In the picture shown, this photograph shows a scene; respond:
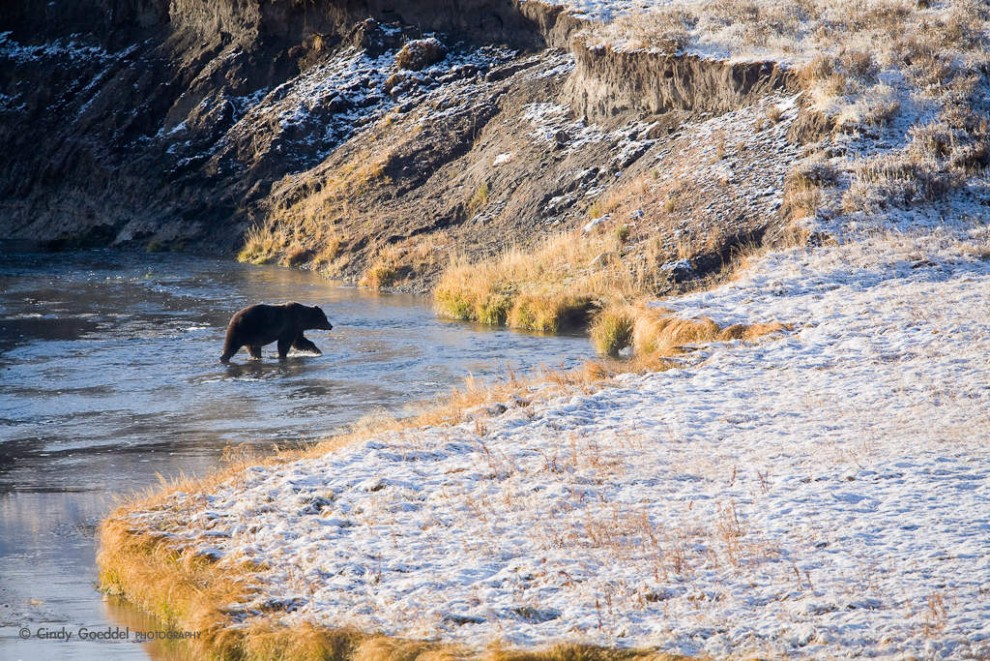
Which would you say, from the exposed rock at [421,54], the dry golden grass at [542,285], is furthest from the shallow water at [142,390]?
the exposed rock at [421,54]

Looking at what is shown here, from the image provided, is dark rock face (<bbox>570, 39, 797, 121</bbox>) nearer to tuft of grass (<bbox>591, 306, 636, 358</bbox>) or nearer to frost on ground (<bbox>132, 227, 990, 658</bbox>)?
tuft of grass (<bbox>591, 306, 636, 358</bbox>)

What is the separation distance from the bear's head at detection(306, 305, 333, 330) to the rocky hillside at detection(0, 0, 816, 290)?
5890 mm

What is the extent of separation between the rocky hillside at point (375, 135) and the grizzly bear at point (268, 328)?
635 cm

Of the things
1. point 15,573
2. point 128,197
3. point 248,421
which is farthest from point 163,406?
point 128,197

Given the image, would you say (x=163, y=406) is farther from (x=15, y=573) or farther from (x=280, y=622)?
(x=280, y=622)

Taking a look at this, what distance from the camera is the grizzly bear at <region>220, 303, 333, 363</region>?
2023 cm

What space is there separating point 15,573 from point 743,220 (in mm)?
15798

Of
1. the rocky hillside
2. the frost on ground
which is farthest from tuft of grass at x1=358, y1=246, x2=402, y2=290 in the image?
the frost on ground

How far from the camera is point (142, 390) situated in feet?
60.3

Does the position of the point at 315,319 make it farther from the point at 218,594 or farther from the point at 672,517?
the point at 672,517

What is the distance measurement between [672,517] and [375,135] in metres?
29.1

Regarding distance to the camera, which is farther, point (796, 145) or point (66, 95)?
point (66, 95)

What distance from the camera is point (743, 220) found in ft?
76.7

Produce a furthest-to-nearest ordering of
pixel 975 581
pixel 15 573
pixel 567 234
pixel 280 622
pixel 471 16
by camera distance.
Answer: pixel 471 16 → pixel 567 234 → pixel 15 573 → pixel 280 622 → pixel 975 581
